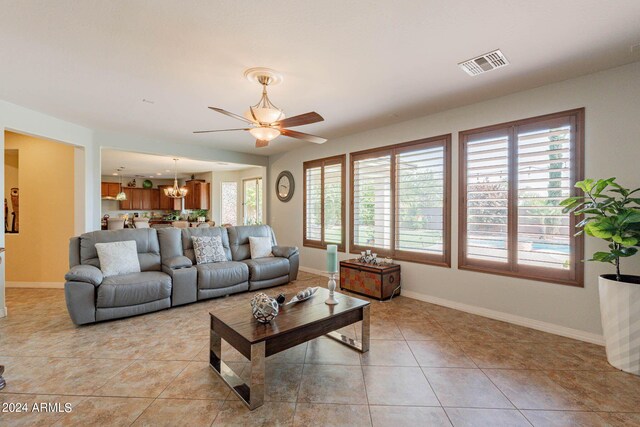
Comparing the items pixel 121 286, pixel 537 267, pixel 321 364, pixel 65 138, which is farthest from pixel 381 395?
pixel 65 138

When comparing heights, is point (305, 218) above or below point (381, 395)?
above

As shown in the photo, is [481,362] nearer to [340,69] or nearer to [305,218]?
[340,69]

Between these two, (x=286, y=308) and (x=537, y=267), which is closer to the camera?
(x=286, y=308)

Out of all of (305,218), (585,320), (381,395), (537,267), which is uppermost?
(305,218)

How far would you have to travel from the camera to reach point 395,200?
4.54 meters

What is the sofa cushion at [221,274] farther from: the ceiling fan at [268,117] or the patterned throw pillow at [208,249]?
the ceiling fan at [268,117]

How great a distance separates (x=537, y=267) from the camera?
3.21 meters

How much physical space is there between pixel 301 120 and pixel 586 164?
9.42 feet

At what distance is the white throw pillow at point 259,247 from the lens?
5039mm

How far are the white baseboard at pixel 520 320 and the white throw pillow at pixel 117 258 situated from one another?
3.94 m

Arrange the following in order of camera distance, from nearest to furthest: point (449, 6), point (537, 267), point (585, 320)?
point (449, 6)
point (585, 320)
point (537, 267)

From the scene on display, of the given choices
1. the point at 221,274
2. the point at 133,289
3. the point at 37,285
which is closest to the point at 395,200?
the point at 221,274

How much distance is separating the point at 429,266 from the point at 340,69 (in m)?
2.89

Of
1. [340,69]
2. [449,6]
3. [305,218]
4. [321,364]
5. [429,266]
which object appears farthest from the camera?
[305,218]
